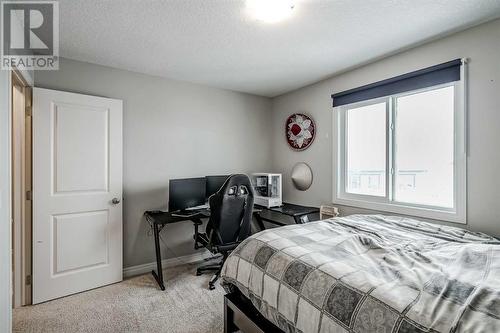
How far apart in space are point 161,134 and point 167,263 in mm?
1619

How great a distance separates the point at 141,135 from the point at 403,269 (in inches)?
111

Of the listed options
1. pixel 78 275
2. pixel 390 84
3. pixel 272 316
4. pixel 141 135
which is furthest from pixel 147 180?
pixel 390 84

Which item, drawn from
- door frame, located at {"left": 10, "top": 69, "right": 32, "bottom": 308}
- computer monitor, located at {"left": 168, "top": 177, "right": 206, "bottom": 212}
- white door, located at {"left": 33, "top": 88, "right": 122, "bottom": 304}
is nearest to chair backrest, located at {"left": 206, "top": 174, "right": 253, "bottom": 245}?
computer monitor, located at {"left": 168, "top": 177, "right": 206, "bottom": 212}

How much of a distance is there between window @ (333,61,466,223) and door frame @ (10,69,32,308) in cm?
320

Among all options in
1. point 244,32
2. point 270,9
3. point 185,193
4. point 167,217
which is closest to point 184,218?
point 167,217

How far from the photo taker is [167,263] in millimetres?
3102

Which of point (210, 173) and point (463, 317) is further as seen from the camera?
point (210, 173)

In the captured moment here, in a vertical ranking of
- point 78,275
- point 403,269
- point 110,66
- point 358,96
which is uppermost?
point 110,66

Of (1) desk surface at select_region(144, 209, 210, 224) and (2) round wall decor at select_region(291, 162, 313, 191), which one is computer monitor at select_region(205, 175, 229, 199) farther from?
(2) round wall decor at select_region(291, 162, 313, 191)

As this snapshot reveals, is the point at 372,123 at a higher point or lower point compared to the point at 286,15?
lower

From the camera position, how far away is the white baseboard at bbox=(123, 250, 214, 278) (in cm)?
Answer: 285

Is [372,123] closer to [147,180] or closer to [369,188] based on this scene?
[369,188]

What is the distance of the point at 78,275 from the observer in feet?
8.09

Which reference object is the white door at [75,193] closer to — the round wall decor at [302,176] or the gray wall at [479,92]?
the round wall decor at [302,176]
